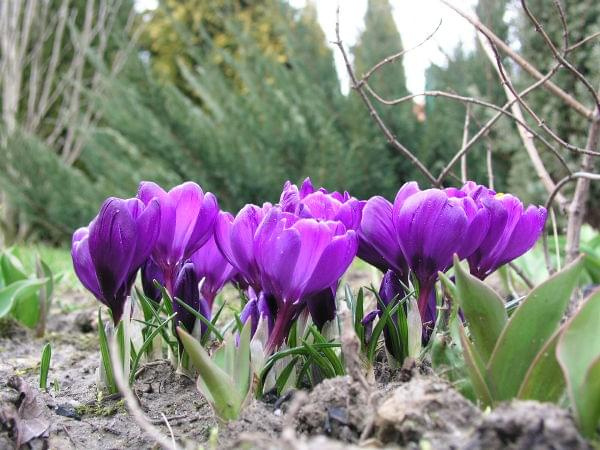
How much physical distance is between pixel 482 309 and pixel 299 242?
258 mm

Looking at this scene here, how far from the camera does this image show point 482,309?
842 millimetres

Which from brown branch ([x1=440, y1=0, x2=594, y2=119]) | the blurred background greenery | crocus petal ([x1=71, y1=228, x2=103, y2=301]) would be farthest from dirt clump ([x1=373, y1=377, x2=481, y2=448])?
the blurred background greenery

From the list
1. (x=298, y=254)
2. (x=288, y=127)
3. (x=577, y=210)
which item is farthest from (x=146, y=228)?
(x=288, y=127)

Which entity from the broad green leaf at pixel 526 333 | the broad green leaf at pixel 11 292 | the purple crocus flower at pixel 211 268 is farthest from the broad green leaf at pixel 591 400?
the broad green leaf at pixel 11 292

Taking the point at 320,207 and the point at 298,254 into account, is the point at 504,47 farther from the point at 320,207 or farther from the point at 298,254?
the point at 298,254

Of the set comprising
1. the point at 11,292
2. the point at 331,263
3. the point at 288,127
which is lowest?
the point at 11,292

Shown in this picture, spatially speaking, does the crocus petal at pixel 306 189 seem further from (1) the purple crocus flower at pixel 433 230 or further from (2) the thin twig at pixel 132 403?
(2) the thin twig at pixel 132 403

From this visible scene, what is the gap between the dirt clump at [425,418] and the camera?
2.35ft

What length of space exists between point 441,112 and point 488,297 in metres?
5.52

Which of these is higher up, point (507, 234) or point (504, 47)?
point (504, 47)

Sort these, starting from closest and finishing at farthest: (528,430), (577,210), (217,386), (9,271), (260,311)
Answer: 1. (528,430)
2. (217,386)
3. (260,311)
4. (577,210)
5. (9,271)

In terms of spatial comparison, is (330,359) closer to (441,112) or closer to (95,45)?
(441,112)

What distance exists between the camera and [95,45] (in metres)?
9.82

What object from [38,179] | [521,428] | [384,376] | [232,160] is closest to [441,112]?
[232,160]
